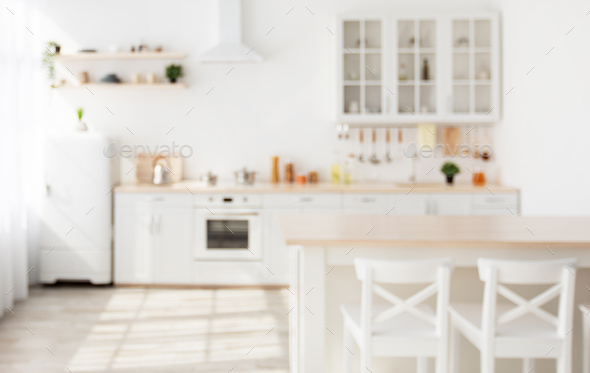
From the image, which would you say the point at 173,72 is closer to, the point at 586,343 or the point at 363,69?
the point at 363,69

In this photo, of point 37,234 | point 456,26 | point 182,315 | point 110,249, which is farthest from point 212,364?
point 456,26

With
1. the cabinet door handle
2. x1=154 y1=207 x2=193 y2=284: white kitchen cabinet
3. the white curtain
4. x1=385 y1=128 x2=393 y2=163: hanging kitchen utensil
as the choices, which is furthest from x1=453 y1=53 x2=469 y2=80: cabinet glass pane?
Result: the white curtain

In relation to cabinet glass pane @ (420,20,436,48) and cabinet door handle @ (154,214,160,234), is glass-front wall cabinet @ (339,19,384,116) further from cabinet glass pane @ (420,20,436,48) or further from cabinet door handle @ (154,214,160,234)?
cabinet door handle @ (154,214,160,234)

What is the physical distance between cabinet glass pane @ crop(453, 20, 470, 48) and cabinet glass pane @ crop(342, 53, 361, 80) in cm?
90

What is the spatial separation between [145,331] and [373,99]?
2.78 m

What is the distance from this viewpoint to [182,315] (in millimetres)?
3586

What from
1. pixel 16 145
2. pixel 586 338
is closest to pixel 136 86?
pixel 16 145

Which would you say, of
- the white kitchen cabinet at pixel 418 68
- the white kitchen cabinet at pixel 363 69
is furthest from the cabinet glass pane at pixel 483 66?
the white kitchen cabinet at pixel 363 69

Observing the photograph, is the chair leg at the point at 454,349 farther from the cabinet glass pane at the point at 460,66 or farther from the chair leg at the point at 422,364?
the cabinet glass pane at the point at 460,66

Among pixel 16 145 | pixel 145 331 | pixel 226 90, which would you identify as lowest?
pixel 145 331

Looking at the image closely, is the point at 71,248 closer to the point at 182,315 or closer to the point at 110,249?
the point at 110,249

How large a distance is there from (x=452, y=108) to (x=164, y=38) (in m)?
2.79

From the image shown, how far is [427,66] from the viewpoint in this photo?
178 inches

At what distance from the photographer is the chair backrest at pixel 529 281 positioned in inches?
69.9
